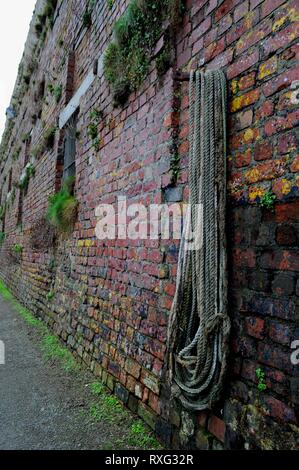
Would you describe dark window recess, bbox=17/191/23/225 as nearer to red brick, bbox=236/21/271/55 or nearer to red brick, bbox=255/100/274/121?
red brick, bbox=236/21/271/55

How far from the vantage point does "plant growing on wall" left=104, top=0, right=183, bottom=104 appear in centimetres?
252

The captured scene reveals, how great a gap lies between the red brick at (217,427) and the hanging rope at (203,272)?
0.27ft

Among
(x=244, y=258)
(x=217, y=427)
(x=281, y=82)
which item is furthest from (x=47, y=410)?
(x=281, y=82)

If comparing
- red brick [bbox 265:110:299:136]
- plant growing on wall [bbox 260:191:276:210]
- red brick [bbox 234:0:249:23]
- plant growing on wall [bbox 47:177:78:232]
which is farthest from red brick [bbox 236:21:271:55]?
plant growing on wall [bbox 47:177:78:232]

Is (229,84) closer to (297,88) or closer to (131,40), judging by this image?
(297,88)

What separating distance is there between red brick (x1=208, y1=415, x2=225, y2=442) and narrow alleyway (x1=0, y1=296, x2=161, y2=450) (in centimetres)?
72

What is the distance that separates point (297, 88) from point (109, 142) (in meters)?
2.13

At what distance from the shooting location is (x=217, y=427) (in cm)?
177

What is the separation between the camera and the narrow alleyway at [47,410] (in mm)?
2240

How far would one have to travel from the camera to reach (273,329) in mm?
1543

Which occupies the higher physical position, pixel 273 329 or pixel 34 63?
pixel 34 63

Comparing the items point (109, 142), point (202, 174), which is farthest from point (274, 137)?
point (109, 142)

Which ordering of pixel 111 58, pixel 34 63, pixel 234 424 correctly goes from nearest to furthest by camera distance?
pixel 234 424, pixel 111 58, pixel 34 63
